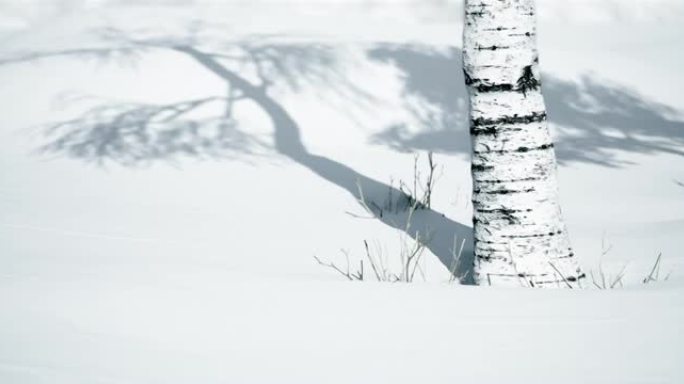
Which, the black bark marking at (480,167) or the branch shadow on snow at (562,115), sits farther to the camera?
the branch shadow on snow at (562,115)

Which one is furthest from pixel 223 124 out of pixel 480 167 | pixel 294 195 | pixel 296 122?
pixel 480 167

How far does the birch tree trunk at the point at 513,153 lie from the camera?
439 centimetres

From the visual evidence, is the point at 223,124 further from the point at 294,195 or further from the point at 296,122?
the point at 294,195

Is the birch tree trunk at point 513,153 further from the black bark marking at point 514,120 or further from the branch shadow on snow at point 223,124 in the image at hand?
the branch shadow on snow at point 223,124

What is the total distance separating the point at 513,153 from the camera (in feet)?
14.5

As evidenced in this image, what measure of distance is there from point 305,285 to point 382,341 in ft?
2.46

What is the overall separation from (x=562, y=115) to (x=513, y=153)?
23.3 ft

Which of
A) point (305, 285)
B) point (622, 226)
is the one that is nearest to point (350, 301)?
point (305, 285)

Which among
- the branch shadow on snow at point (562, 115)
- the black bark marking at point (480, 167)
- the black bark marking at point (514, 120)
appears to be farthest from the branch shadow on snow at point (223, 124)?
the black bark marking at point (514, 120)

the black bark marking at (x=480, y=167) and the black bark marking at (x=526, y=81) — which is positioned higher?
the black bark marking at (x=526, y=81)

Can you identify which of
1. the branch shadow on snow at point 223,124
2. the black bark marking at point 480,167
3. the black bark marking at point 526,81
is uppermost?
the branch shadow on snow at point 223,124

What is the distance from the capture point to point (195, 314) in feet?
11.5

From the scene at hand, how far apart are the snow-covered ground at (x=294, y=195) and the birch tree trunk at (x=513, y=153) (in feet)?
1.89

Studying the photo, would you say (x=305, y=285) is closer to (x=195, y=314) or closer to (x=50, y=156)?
(x=195, y=314)
